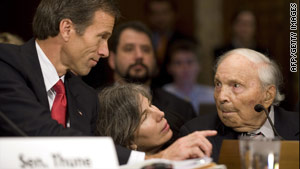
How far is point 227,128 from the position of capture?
302cm

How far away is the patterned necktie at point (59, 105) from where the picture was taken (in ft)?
7.81

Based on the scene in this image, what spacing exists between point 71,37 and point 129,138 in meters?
0.61

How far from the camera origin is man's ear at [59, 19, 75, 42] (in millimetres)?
2504

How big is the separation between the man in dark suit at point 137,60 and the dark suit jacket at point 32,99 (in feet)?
5.42

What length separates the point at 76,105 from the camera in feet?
8.14

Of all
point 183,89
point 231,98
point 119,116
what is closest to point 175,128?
point 231,98

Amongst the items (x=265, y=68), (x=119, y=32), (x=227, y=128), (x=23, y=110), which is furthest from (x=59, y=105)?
(x=119, y=32)

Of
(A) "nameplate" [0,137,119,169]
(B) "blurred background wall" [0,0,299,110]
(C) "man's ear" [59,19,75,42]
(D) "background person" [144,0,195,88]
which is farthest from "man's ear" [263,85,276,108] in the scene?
(B) "blurred background wall" [0,0,299,110]

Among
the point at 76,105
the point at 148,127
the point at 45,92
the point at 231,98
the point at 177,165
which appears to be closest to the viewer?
the point at 177,165

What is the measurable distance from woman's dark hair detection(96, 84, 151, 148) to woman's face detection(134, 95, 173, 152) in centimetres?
3

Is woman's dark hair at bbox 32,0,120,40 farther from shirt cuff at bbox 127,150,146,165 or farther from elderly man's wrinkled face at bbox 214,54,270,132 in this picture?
elderly man's wrinkled face at bbox 214,54,270,132

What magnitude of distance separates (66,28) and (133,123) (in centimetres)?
61

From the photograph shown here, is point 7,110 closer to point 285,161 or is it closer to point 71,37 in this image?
point 71,37

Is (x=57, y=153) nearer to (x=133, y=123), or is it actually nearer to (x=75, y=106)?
(x=75, y=106)
